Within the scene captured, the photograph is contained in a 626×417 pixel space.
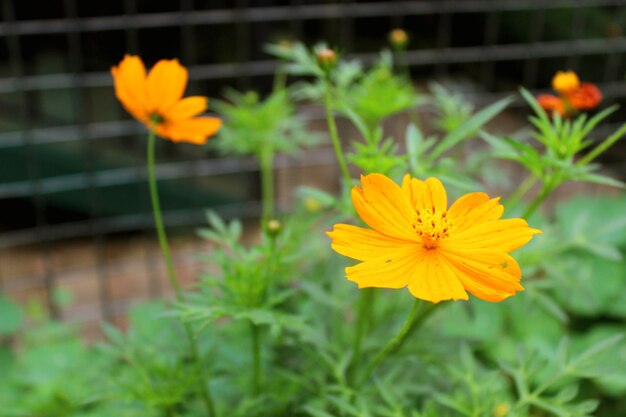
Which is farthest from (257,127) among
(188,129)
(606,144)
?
(606,144)

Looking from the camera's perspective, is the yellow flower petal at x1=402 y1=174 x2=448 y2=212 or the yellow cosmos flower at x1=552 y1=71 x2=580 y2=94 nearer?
the yellow flower petal at x1=402 y1=174 x2=448 y2=212

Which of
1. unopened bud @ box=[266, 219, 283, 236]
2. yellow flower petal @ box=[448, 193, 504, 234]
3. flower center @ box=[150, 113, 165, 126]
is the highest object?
flower center @ box=[150, 113, 165, 126]

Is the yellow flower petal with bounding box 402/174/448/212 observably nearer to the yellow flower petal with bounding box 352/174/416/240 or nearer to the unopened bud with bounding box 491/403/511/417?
the yellow flower petal with bounding box 352/174/416/240

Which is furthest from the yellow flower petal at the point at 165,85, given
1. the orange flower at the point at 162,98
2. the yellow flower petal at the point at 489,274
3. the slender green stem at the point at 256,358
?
the yellow flower petal at the point at 489,274

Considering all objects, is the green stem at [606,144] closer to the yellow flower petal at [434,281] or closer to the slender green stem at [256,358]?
the yellow flower petal at [434,281]

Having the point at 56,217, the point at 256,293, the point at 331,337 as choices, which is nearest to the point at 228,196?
the point at 56,217

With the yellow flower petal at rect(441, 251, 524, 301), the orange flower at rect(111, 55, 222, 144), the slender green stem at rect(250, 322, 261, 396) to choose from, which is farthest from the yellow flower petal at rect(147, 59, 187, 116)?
the yellow flower petal at rect(441, 251, 524, 301)

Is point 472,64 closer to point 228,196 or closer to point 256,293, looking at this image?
point 228,196
